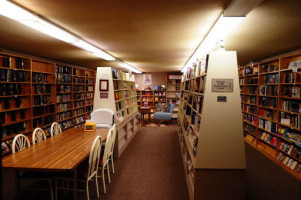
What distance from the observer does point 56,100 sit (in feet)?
18.4

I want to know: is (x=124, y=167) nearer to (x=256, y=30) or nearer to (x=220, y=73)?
(x=220, y=73)

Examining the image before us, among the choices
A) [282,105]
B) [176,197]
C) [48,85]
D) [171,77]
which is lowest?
[176,197]

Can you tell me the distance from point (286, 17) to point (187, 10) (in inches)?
49.6

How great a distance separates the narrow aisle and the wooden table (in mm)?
831

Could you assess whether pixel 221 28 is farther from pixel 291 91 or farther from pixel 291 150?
pixel 291 150

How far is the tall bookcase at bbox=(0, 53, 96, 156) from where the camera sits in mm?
3932

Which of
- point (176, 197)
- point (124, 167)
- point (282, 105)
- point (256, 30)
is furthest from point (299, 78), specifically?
point (124, 167)

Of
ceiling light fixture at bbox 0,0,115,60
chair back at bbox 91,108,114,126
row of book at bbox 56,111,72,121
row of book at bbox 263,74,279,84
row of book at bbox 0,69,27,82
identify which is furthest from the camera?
row of book at bbox 56,111,72,121

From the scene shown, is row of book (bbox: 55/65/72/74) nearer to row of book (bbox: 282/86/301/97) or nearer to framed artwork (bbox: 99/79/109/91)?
framed artwork (bbox: 99/79/109/91)

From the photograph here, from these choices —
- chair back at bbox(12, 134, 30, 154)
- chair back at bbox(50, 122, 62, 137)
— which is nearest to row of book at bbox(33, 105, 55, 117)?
chair back at bbox(50, 122, 62, 137)

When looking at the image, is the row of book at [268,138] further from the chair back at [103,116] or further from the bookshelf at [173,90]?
the bookshelf at [173,90]

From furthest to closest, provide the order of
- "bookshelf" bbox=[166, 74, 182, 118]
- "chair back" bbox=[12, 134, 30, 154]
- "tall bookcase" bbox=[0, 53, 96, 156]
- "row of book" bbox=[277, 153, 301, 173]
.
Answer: "bookshelf" bbox=[166, 74, 182, 118]
"tall bookcase" bbox=[0, 53, 96, 156]
"row of book" bbox=[277, 153, 301, 173]
"chair back" bbox=[12, 134, 30, 154]

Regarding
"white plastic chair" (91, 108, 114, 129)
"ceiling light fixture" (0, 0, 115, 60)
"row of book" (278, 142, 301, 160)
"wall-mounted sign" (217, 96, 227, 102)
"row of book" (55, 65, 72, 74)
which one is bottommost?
"row of book" (278, 142, 301, 160)

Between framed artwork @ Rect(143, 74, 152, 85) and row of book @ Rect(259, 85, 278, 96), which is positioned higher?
framed artwork @ Rect(143, 74, 152, 85)
